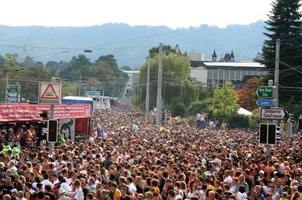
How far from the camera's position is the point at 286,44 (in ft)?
247

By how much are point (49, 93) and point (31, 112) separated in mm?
11214

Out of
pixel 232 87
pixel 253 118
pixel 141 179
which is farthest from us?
pixel 232 87

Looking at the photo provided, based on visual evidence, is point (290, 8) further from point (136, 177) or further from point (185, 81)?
point (136, 177)

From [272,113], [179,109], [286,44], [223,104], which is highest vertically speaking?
[286,44]

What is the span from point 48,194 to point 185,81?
85.4 meters

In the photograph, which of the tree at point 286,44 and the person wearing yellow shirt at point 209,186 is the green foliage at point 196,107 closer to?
the tree at point 286,44

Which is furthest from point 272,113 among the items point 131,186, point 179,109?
point 179,109

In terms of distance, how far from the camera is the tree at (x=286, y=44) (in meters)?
73.4

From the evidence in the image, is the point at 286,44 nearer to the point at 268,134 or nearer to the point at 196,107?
the point at 196,107

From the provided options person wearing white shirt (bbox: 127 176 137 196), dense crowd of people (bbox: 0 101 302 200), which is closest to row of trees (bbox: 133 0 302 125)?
dense crowd of people (bbox: 0 101 302 200)

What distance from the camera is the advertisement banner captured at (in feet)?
107

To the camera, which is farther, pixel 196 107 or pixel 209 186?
pixel 196 107

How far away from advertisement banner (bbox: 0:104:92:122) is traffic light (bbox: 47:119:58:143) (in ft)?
25.9

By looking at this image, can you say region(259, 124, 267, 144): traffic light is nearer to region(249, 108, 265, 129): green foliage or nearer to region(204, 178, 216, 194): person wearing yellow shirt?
region(204, 178, 216, 194): person wearing yellow shirt
